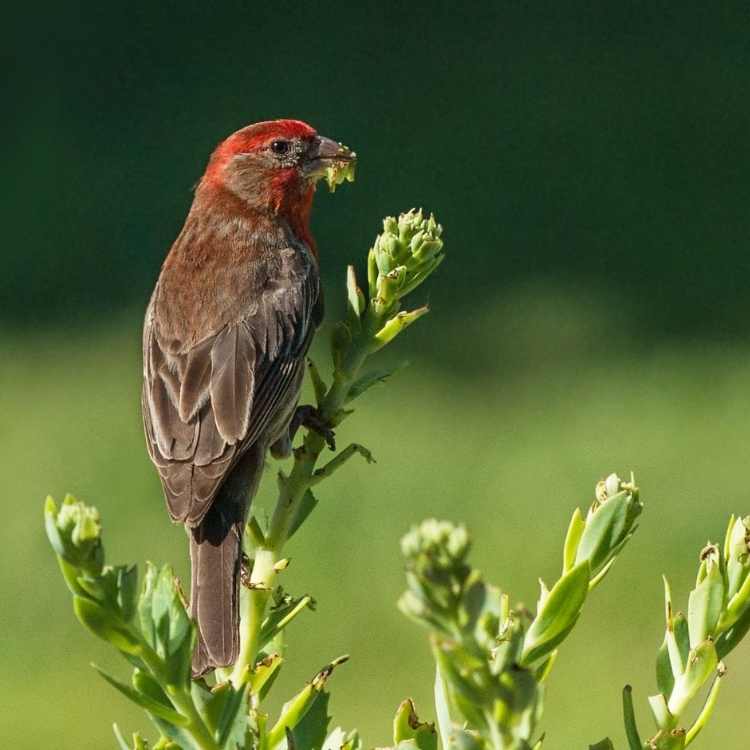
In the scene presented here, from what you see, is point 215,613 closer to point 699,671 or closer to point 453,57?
point 699,671

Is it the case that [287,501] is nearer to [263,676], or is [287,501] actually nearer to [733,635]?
[263,676]

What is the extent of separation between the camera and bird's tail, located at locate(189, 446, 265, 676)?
7.18 feet

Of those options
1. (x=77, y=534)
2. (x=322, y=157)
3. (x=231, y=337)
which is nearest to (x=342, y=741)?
(x=77, y=534)

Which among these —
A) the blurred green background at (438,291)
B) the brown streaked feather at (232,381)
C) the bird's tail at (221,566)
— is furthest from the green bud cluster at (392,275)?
the blurred green background at (438,291)

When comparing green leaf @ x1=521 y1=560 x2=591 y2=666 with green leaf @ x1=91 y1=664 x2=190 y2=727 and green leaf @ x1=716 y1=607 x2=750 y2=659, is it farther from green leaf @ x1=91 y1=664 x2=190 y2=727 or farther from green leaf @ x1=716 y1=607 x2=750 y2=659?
green leaf @ x1=91 y1=664 x2=190 y2=727

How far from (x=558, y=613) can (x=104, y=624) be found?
39 centimetres

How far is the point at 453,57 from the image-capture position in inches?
489

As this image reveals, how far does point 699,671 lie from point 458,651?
1.40 ft

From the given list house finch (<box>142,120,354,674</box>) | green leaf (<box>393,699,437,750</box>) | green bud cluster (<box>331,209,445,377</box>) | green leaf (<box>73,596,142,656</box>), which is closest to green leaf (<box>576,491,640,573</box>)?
green leaf (<box>393,699,437,750</box>)

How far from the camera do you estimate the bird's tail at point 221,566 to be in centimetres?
219

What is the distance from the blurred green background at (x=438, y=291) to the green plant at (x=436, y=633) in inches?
178

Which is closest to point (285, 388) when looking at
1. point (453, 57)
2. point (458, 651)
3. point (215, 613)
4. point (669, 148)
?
point (215, 613)

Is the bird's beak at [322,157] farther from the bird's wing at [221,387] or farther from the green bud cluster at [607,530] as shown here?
the green bud cluster at [607,530]

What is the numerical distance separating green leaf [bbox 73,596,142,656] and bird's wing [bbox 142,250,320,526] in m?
2.06
